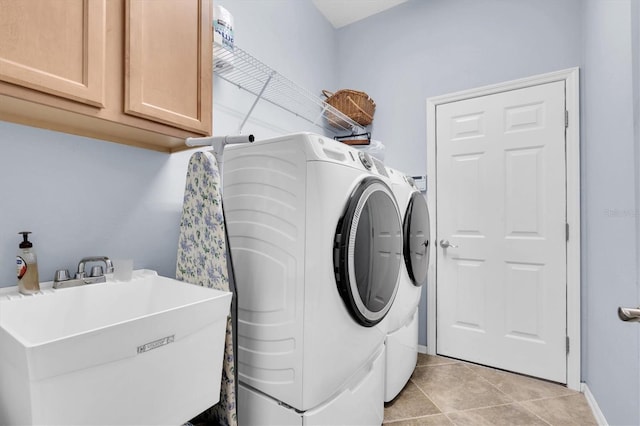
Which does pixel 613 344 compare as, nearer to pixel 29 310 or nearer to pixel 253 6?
pixel 29 310

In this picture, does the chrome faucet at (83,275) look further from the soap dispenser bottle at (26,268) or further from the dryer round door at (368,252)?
the dryer round door at (368,252)

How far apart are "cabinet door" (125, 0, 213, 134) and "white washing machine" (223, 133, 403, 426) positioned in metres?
0.25

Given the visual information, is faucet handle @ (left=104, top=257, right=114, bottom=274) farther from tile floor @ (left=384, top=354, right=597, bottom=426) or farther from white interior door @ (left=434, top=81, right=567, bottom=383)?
white interior door @ (left=434, top=81, right=567, bottom=383)

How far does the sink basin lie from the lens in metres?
0.65

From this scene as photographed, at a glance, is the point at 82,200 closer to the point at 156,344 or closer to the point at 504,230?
the point at 156,344

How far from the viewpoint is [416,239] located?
79.0 inches

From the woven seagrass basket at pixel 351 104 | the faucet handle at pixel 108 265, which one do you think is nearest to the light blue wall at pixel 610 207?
the woven seagrass basket at pixel 351 104

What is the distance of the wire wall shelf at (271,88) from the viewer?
1743 mm

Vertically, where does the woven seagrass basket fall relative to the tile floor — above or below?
above

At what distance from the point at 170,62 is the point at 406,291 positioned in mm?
1686

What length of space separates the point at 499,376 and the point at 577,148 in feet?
5.51

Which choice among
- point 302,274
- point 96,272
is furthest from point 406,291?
point 96,272

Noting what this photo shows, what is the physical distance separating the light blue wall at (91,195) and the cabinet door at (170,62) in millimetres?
377

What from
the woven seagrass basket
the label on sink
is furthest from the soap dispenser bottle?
the woven seagrass basket
